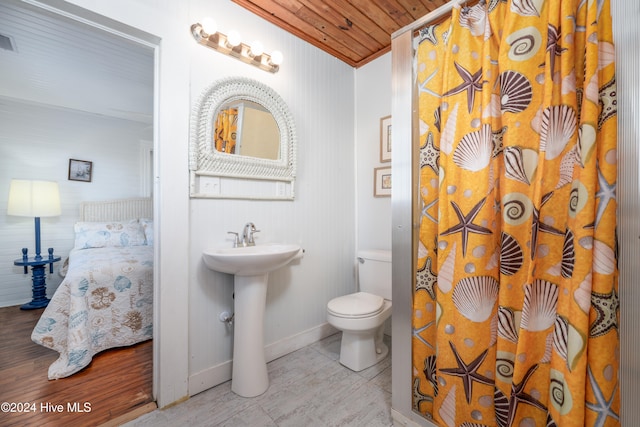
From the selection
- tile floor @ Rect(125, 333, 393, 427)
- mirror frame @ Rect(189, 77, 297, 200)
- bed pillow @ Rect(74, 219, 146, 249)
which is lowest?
tile floor @ Rect(125, 333, 393, 427)

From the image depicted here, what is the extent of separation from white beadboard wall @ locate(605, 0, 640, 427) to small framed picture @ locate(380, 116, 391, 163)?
1552mm

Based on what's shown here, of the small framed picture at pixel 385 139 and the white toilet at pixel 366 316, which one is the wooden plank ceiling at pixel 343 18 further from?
the white toilet at pixel 366 316

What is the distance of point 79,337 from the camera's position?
6.07 ft

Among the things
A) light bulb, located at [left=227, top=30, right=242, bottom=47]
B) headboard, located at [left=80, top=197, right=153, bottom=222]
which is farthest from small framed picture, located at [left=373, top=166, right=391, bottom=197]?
headboard, located at [left=80, top=197, right=153, bottom=222]

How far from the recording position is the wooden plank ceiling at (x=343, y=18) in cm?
180

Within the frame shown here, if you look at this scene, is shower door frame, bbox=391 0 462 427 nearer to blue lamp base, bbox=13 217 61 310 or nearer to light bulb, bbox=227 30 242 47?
light bulb, bbox=227 30 242 47

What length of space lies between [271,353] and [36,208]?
124 inches

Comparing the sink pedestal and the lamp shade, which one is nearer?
the sink pedestal

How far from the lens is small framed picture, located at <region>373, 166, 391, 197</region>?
2314 millimetres

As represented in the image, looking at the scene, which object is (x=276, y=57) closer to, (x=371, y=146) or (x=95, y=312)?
(x=371, y=146)

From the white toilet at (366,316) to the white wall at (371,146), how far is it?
0.33 metres

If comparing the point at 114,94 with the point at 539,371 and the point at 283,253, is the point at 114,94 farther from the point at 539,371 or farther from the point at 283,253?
the point at 539,371

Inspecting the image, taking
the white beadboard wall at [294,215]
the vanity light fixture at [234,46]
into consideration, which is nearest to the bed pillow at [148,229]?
the white beadboard wall at [294,215]

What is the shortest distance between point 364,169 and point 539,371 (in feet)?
6.25
